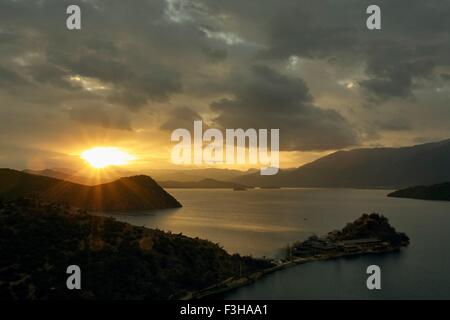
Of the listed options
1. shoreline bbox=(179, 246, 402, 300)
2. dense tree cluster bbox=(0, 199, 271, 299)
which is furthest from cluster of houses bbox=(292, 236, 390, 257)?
dense tree cluster bbox=(0, 199, 271, 299)

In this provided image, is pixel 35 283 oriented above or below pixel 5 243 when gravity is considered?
below

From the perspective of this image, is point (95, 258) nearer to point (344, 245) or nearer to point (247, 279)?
point (247, 279)

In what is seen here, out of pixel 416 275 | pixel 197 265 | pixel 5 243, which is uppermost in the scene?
pixel 5 243

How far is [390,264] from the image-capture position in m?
122

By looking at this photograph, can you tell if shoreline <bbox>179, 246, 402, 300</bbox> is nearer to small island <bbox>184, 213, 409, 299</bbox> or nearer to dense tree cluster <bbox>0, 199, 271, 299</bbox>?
small island <bbox>184, 213, 409, 299</bbox>

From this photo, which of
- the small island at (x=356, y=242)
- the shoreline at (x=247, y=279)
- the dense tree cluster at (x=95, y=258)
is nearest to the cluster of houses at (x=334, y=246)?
the small island at (x=356, y=242)

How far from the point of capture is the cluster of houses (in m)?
132

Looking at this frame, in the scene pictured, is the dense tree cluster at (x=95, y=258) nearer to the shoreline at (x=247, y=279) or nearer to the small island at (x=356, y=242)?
the shoreline at (x=247, y=279)

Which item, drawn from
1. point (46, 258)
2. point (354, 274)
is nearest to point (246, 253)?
point (354, 274)

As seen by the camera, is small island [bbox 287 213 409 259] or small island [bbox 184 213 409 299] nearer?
small island [bbox 184 213 409 299]

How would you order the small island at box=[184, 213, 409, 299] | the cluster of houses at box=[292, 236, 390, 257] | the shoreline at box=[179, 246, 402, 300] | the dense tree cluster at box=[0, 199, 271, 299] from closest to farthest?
the dense tree cluster at box=[0, 199, 271, 299] < the shoreline at box=[179, 246, 402, 300] < the small island at box=[184, 213, 409, 299] < the cluster of houses at box=[292, 236, 390, 257]

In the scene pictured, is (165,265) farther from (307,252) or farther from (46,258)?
(307,252)
